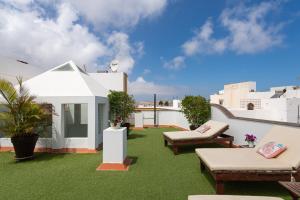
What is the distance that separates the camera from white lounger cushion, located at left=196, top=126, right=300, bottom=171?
14.9 ft

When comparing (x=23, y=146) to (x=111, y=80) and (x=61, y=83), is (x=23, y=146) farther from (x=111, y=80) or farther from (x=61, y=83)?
(x=111, y=80)

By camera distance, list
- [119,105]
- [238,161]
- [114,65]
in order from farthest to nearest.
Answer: [114,65]
[119,105]
[238,161]

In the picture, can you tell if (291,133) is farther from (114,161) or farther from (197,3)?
(197,3)

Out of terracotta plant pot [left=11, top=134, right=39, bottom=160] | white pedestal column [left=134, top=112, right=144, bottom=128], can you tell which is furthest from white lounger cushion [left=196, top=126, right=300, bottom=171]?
white pedestal column [left=134, top=112, right=144, bottom=128]

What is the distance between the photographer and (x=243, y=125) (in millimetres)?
8844

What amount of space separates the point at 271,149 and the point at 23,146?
23.8 feet

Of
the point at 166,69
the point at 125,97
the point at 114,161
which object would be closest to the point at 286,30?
the point at 166,69

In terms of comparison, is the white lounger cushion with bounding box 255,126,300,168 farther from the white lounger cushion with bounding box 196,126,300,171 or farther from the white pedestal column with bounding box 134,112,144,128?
the white pedestal column with bounding box 134,112,144,128

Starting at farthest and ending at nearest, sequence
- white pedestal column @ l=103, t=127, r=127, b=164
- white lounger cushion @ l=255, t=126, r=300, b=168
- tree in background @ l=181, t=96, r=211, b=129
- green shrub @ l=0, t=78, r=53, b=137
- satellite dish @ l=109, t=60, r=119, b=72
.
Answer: satellite dish @ l=109, t=60, r=119, b=72 < tree in background @ l=181, t=96, r=211, b=129 < green shrub @ l=0, t=78, r=53, b=137 < white pedestal column @ l=103, t=127, r=127, b=164 < white lounger cushion @ l=255, t=126, r=300, b=168

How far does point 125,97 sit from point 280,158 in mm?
8254

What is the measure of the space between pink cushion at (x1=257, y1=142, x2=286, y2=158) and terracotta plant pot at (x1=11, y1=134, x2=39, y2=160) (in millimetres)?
6953

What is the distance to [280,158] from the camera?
195 inches

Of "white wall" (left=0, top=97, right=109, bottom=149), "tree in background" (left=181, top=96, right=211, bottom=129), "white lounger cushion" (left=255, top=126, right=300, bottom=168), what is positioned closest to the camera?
"white lounger cushion" (left=255, top=126, right=300, bottom=168)

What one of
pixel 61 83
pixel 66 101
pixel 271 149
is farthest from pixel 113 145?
pixel 61 83
